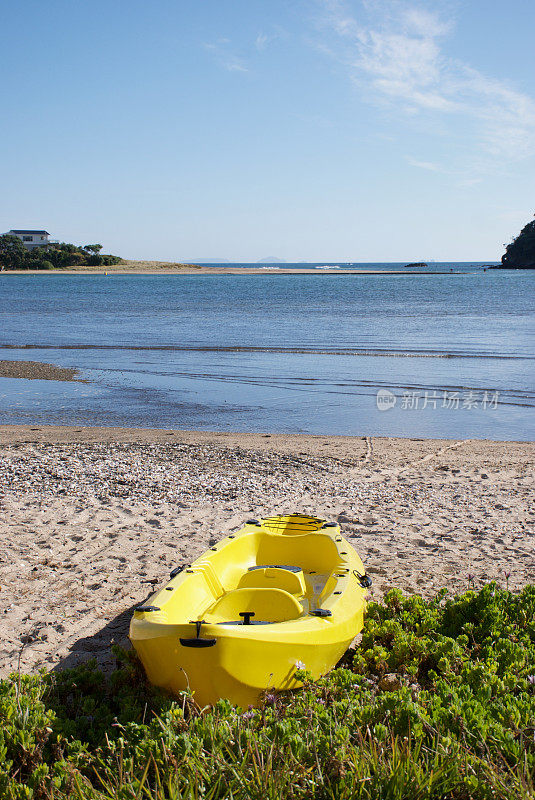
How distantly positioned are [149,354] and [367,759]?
21359mm

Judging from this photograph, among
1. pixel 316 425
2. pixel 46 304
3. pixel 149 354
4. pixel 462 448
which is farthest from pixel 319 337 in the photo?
pixel 46 304

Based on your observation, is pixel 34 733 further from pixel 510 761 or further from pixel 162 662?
pixel 510 761

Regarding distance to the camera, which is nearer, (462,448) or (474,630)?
(474,630)

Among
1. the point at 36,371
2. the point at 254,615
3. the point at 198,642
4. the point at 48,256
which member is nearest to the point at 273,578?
the point at 254,615

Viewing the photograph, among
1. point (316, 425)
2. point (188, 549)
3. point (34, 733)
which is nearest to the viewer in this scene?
point (34, 733)

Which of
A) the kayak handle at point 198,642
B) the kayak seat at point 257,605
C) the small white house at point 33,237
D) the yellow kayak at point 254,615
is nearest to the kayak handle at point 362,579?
the yellow kayak at point 254,615

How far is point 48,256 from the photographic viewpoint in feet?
443

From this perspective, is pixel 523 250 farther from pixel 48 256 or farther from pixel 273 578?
pixel 273 578

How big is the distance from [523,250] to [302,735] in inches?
5617

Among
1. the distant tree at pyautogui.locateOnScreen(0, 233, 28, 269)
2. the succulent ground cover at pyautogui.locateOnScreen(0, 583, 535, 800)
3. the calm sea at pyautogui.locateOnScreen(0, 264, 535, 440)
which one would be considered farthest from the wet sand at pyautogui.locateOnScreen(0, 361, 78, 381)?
the distant tree at pyautogui.locateOnScreen(0, 233, 28, 269)

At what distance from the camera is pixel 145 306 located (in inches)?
1896

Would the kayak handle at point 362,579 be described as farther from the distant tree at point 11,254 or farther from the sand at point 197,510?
the distant tree at point 11,254

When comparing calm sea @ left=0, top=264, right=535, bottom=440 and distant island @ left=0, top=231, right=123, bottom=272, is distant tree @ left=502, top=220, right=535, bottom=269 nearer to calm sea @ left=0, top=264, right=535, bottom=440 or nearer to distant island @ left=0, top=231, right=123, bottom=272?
distant island @ left=0, top=231, right=123, bottom=272

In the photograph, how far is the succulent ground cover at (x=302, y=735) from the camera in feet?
9.64
